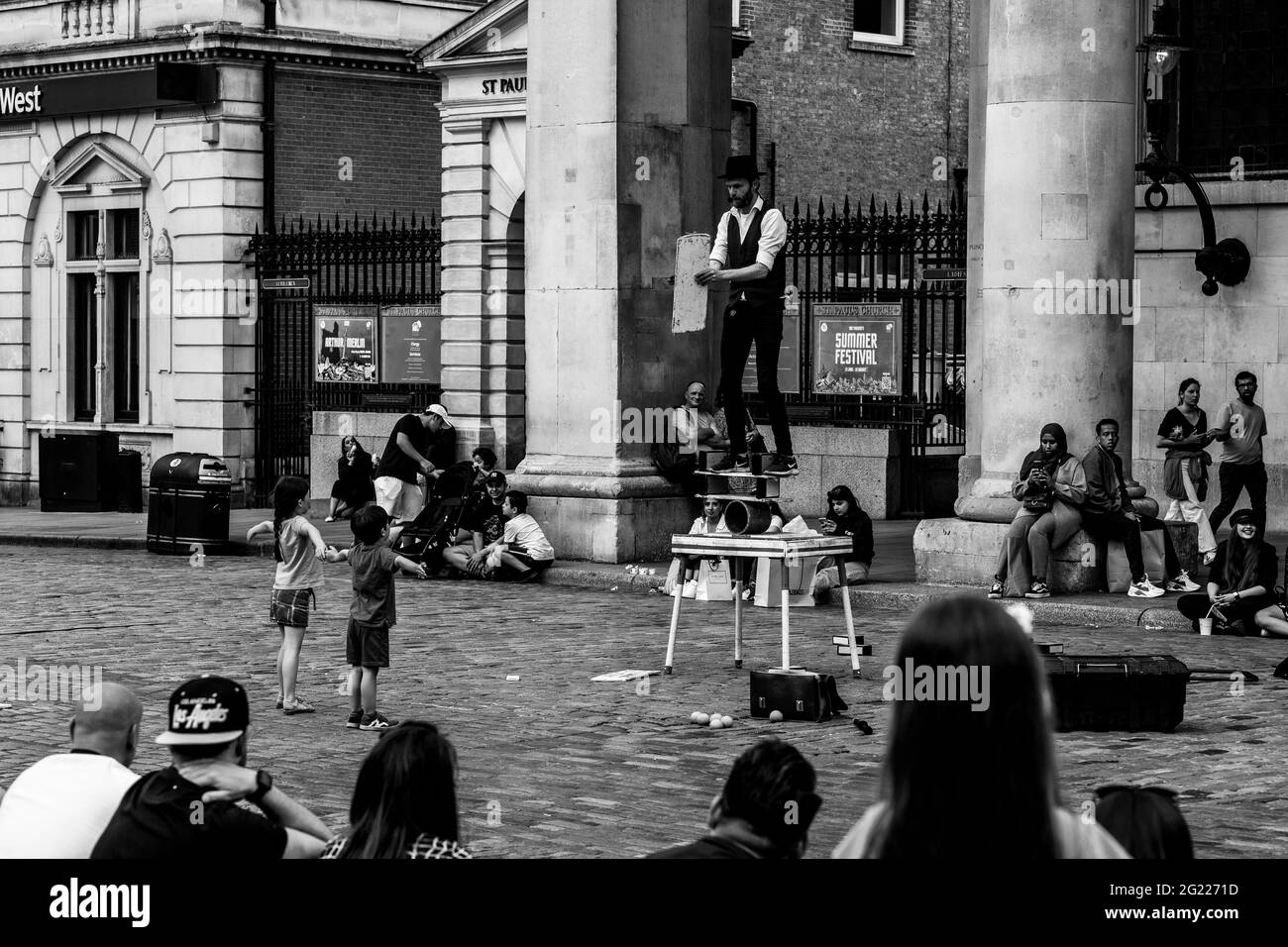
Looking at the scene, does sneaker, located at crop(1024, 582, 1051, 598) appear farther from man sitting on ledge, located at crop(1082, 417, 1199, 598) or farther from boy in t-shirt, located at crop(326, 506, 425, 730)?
boy in t-shirt, located at crop(326, 506, 425, 730)

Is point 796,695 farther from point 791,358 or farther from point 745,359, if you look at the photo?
point 791,358

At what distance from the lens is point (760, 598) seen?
17344mm

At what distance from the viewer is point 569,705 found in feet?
40.9

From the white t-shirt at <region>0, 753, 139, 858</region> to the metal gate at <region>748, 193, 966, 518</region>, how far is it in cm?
1820

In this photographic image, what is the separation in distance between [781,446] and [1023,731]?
35.9ft

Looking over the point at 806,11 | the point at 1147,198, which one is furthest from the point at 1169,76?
the point at 806,11

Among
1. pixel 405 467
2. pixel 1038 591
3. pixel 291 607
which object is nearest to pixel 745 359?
pixel 291 607

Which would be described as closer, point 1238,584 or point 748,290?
point 748,290

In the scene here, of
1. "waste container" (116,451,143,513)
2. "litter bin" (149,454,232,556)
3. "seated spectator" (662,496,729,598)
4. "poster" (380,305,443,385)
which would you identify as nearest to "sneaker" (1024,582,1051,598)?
"seated spectator" (662,496,729,598)

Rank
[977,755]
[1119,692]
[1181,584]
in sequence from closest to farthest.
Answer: [977,755] → [1119,692] → [1181,584]

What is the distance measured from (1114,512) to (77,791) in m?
12.9

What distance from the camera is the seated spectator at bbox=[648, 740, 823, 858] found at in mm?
4684

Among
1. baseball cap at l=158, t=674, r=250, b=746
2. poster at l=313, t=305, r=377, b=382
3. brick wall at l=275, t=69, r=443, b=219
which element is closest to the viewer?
baseball cap at l=158, t=674, r=250, b=746
